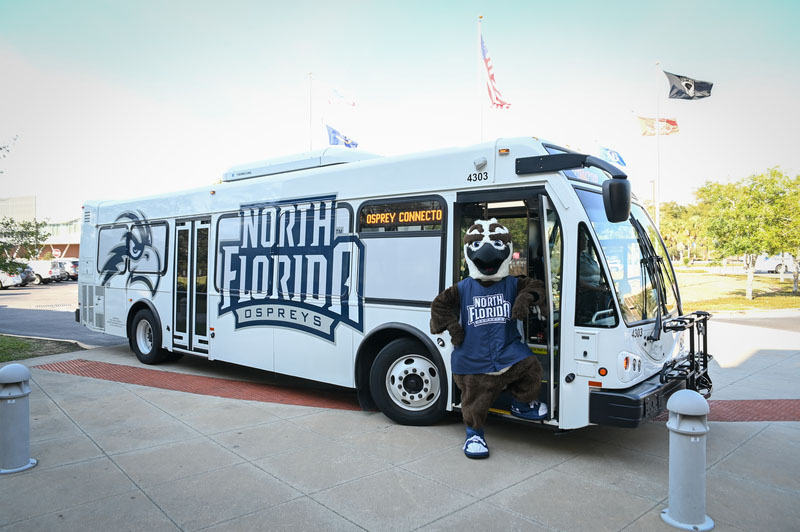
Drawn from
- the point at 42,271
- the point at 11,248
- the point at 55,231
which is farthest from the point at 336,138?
the point at 55,231

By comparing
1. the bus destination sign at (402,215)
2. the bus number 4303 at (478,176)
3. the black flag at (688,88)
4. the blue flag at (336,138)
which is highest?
the black flag at (688,88)

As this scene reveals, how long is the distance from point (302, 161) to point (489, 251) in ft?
10.8

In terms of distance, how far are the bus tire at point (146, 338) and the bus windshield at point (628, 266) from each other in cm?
713

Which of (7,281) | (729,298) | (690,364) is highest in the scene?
(690,364)

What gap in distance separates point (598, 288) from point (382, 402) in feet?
8.50

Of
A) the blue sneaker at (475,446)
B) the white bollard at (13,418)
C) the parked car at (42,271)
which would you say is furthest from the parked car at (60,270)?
the blue sneaker at (475,446)

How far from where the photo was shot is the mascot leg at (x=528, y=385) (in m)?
4.82

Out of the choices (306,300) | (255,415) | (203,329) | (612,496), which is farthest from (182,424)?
(612,496)

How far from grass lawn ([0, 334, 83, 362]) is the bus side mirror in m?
9.99

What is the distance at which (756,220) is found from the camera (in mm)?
22969

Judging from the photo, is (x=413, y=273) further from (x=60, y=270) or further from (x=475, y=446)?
(x=60, y=270)

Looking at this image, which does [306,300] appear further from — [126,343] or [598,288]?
[126,343]

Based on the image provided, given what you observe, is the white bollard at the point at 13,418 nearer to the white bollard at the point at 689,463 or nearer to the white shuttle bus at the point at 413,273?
A: the white shuttle bus at the point at 413,273

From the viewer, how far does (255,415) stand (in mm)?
6391
